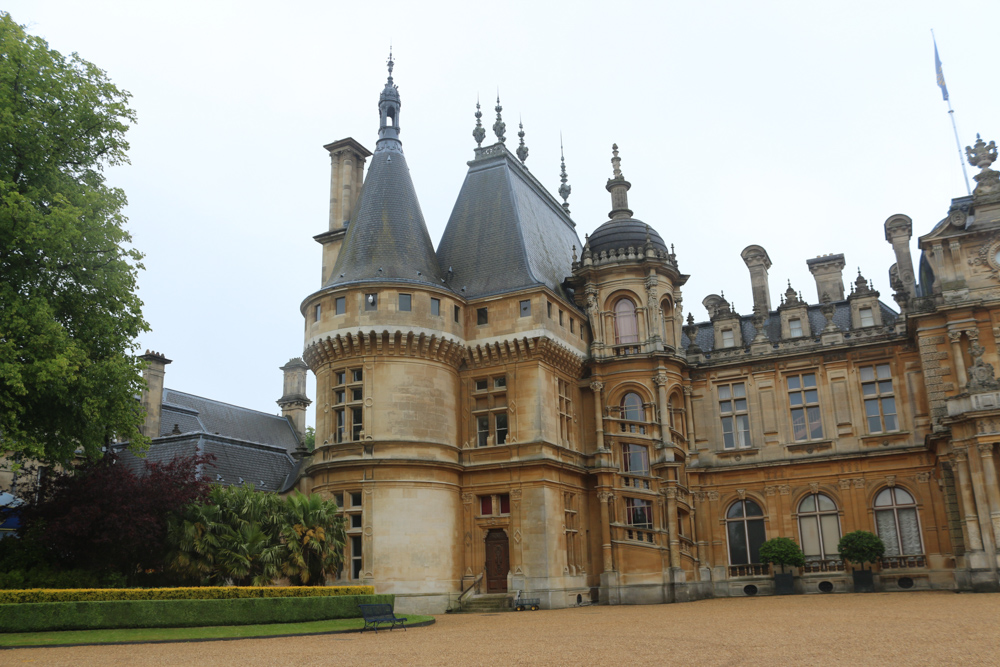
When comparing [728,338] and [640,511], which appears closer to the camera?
[640,511]

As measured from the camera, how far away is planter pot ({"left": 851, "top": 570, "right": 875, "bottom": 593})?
34.5 metres

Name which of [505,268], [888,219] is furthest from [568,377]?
[888,219]

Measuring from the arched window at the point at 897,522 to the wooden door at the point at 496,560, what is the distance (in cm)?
1631

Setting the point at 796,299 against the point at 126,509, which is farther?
the point at 796,299

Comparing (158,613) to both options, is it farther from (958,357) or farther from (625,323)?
(958,357)

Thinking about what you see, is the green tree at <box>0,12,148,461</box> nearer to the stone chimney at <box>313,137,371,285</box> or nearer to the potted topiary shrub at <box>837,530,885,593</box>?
the stone chimney at <box>313,137,371,285</box>

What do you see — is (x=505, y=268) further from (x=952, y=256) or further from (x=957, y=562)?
(x=957, y=562)

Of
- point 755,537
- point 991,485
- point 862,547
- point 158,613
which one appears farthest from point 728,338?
point 158,613

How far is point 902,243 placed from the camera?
3956 cm

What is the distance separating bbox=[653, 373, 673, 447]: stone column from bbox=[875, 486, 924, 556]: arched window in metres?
9.62

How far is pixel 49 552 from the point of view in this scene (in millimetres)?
24172

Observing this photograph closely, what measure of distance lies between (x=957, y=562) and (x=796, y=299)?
13.4m

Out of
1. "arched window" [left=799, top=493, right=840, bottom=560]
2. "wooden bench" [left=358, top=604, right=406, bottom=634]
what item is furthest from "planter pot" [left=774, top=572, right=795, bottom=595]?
"wooden bench" [left=358, top=604, right=406, bottom=634]

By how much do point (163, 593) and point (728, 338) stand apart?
28602 millimetres
